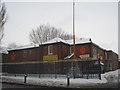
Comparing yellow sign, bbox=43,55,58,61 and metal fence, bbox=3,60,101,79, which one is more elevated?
yellow sign, bbox=43,55,58,61

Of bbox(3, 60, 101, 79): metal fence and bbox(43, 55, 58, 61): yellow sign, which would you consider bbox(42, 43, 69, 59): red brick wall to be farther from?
bbox(3, 60, 101, 79): metal fence

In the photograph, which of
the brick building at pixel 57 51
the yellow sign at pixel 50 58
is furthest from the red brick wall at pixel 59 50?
the yellow sign at pixel 50 58

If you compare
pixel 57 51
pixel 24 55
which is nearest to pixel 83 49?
pixel 57 51

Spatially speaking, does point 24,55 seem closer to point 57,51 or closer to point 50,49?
point 50,49

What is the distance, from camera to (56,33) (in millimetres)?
68500

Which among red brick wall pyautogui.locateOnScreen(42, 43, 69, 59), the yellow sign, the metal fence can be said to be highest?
red brick wall pyautogui.locateOnScreen(42, 43, 69, 59)

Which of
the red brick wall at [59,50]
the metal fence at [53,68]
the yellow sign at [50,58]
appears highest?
the red brick wall at [59,50]

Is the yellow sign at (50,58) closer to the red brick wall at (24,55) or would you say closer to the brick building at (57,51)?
the brick building at (57,51)

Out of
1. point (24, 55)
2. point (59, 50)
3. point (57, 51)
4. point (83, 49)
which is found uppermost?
point (83, 49)

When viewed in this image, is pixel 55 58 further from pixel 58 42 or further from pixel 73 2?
pixel 73 2

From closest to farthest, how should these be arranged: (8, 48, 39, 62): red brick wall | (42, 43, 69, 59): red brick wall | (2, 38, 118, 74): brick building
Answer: (42, 43, 69, 59): red brick wall
(2, 38, 118, 74): brick building
(8, 48, 39, 62): red brick wall

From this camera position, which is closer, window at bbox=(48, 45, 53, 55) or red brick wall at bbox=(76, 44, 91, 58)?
red brick wall at bbox=(76, 44, 91, 58)

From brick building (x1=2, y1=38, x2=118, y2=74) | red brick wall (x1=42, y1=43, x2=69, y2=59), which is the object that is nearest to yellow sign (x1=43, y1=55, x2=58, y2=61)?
brick building (x1=2, y1=38, x2=118, y2=74)

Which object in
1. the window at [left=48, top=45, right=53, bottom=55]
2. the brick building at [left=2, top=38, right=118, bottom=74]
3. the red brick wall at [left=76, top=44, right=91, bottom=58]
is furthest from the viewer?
the window at [left=48, top=45, right=53, bottom=55]
